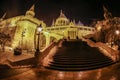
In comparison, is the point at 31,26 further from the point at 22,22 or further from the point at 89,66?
the point at 89,66

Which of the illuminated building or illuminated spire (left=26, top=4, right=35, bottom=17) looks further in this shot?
illuminated spire (left=26, top=4, right=35, bottom=17)

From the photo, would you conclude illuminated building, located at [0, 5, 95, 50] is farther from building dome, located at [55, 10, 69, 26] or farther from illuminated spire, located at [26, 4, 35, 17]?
building dome, located at [55, 10, 69, 26]

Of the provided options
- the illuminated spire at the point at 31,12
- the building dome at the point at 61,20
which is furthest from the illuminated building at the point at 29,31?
the building dome at the point at 61,20

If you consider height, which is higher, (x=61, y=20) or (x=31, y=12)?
(x=61, y=20)

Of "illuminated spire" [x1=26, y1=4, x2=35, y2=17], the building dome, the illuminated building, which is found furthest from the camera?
the building dome

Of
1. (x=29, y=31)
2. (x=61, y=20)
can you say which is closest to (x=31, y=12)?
(x=29, y=31)

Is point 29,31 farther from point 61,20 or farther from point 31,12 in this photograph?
point 61,20

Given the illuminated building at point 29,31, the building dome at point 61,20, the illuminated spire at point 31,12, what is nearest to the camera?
the illuminated building at point 29,31

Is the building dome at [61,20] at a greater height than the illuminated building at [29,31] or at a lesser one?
greater

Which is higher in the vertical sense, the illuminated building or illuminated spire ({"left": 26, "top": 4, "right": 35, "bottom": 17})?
illuminated spire ({"left": 26, "top": 4, "right": 35, "bottom": 17})

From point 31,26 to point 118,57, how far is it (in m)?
41.9

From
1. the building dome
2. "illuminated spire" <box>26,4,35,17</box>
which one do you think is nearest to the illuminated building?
"illuminated spire" <box>26,4,35,17</box>

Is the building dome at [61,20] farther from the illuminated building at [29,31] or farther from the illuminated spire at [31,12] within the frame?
the illuminated spire at [31,12]

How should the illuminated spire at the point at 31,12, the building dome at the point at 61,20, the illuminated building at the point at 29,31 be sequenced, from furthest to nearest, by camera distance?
the building dome at the point at 61,20
the illuminated spire at the point at 31,12
the illuminated building at the point at 29,31
